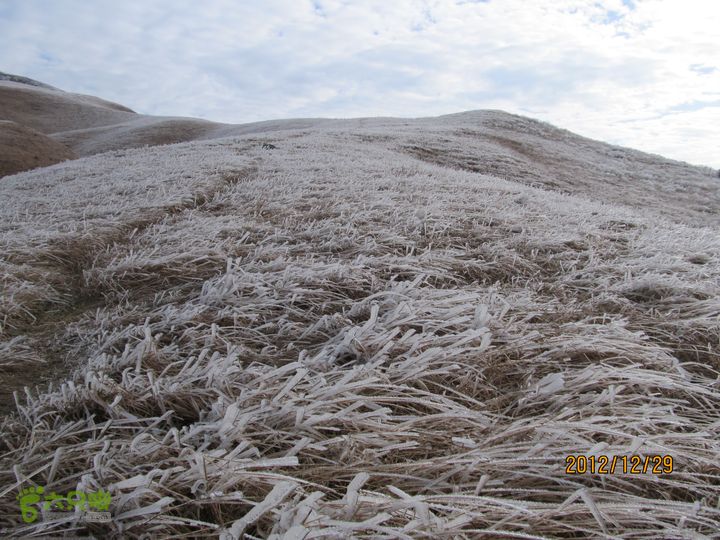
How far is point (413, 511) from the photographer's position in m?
1.32

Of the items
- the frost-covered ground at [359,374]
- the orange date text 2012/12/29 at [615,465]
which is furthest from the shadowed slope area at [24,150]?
the orange date text 2012/12/29 at [615,465]

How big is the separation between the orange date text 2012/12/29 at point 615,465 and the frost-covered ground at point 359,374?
0.9 inches

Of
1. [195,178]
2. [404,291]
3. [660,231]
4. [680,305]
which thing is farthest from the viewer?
[195,178]

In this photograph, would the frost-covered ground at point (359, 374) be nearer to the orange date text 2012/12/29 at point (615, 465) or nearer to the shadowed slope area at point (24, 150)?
the orange date text 2012/12/29 at point (615, 465)

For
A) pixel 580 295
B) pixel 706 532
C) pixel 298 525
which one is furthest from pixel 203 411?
pixel 580 295

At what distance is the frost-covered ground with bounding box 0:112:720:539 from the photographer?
4.47 ft

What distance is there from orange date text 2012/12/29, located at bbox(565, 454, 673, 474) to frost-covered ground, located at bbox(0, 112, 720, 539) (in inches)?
0.9

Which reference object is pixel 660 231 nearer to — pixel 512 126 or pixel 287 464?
pixel 287 464

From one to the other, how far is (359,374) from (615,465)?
1049 mm

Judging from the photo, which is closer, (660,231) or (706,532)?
(706,532)

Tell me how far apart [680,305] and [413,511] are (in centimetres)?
290

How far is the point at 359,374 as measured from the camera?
1.98 m

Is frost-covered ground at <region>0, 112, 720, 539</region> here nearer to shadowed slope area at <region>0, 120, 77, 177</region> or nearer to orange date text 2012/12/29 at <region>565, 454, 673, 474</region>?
orange date text 2012/12/29 at <region>565, 454, 673, 474</region>

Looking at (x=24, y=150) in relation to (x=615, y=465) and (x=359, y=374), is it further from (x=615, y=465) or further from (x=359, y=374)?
(x=615, y=465)
